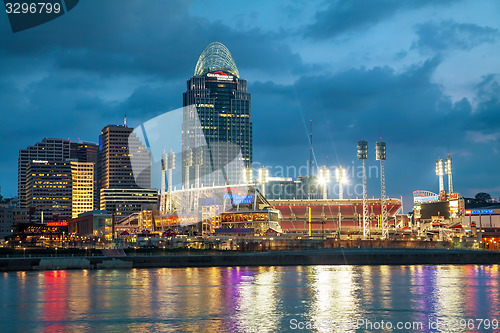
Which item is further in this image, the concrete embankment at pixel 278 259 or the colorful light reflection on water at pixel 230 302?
the concrete embankment at pixel 278 259

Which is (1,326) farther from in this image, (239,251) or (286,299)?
(239,251)

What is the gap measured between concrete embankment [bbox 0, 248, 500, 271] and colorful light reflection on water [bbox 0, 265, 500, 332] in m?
22.4

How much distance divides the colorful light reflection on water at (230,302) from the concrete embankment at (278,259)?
22440 millimetres

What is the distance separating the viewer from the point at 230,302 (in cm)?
6112

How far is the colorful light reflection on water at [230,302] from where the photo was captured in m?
49.2

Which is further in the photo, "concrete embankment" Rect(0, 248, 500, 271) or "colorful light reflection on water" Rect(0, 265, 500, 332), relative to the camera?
"concrete embankment" Rect(0, 248, 500, 271)

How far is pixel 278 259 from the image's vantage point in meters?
127

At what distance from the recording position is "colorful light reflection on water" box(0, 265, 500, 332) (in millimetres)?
49219

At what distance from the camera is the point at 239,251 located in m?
135

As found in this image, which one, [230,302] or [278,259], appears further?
[278,259]

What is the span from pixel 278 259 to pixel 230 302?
66853mm

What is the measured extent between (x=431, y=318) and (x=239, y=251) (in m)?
85.3

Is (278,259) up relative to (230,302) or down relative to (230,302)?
up

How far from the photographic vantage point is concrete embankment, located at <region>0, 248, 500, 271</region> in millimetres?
114062
